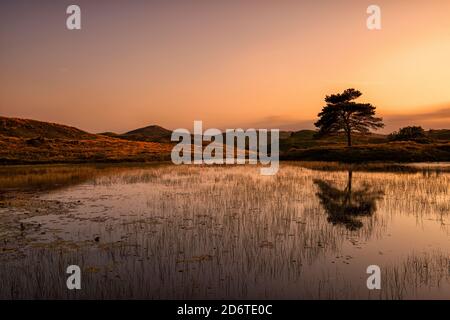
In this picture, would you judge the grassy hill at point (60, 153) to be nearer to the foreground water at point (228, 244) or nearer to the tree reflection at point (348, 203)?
the foreground water at point (228, 244)

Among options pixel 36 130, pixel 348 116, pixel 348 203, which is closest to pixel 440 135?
pixel 348 116

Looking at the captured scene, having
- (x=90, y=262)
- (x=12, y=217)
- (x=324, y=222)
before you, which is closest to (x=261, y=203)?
(x=324, y=222)

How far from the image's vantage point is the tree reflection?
53.8 feet

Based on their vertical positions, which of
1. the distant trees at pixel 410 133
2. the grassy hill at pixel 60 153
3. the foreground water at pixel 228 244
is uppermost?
the distant trees at pixel 410 133

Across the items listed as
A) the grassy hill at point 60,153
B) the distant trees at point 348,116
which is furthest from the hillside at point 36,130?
the distant trees at point 348,116

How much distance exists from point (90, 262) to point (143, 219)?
605 centimetres

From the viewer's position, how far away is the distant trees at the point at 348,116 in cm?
6850

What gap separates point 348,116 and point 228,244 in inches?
2488

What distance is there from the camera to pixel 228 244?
12.8 m

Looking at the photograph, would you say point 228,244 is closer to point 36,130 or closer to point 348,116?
point 348,116

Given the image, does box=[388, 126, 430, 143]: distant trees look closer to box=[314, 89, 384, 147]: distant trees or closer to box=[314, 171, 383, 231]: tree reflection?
box=[314, 89, 384, 147]: distant trees

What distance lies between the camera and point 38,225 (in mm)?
15867

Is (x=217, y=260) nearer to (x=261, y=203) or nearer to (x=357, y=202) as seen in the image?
(x=261, y=203)

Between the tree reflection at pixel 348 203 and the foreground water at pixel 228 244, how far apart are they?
9cm
